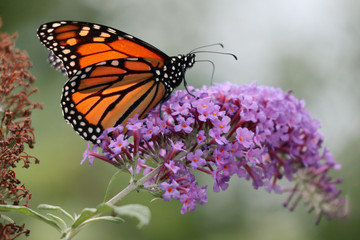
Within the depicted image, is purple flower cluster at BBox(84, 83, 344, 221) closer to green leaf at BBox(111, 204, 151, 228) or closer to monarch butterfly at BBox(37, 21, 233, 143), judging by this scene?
monarch butterfly at BBox(37, 21, 233, 143)

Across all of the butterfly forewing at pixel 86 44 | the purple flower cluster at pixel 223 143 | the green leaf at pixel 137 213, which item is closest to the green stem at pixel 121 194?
the purple flower cluster at pixel 223 143

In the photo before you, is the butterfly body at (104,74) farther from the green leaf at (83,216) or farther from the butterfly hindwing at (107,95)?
the green leaf at (83,216)

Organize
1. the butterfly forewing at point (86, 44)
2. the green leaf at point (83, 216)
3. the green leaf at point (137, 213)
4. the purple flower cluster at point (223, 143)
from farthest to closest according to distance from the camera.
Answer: the butterfly forewing at point (86, 44)
the purple flower cluster at point (223, 143)
the green leaf at point (83, 216)
the green leaf at point (137, 213)

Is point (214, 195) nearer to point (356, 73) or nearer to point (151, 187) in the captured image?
point (356, 73)

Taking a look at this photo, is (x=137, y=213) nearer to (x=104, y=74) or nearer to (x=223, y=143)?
(x=223, y=143)

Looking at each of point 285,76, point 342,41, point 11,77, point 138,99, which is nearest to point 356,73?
point 342,41

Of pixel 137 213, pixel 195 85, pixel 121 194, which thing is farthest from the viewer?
pixel 195 85

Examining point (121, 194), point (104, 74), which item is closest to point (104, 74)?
point (104, 74)
